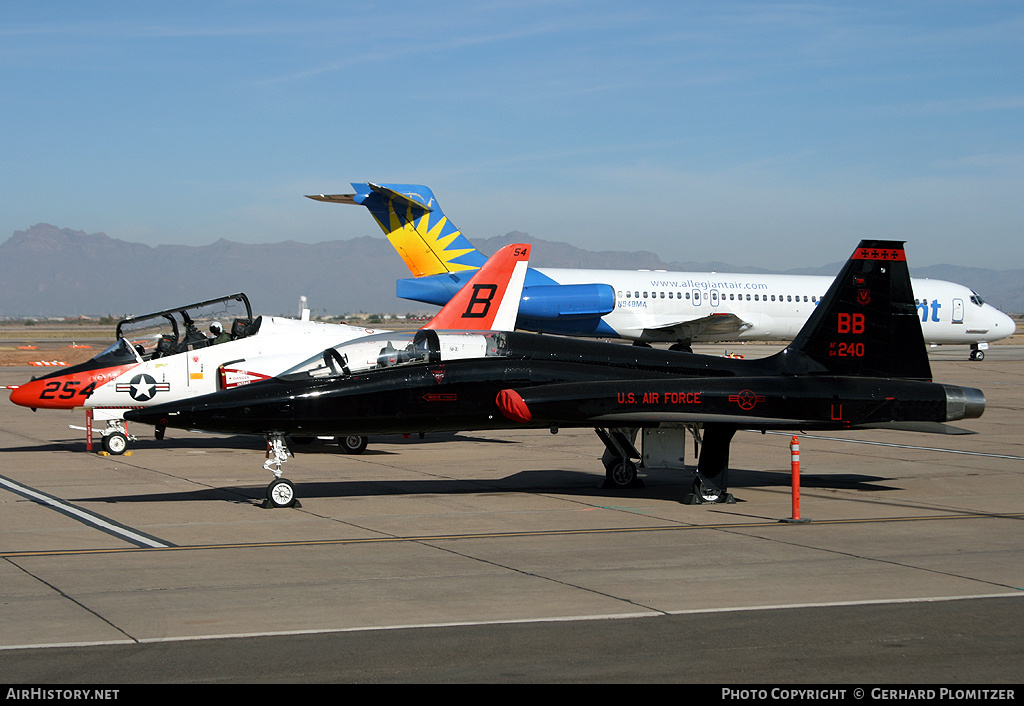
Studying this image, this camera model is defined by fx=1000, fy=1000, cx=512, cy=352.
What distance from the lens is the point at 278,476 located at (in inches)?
501

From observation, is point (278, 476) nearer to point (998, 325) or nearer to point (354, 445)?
point (354, 445)

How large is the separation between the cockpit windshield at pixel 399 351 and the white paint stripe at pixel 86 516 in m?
2.75

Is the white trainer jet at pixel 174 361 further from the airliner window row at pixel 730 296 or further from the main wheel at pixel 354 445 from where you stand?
the airliner window row at pixel 730 296

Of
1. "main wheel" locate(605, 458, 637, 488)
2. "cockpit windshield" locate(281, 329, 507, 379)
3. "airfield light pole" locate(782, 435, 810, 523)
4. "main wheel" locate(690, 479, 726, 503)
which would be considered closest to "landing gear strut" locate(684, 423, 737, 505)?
"main wheel" locate(690, 479, 726, 503)

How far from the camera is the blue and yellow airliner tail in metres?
33.4

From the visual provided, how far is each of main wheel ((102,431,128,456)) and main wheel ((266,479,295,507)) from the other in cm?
666

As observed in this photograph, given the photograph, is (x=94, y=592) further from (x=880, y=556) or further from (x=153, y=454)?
(x=153, y=454)

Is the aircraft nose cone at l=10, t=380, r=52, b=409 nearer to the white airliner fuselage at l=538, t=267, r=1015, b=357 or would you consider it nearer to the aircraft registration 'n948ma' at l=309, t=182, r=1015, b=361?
the aircraft registration 'n948ma' at l=309, t=182, r=1015, b=361

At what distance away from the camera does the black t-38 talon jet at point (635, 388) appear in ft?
41.1

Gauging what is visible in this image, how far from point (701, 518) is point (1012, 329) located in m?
37.8

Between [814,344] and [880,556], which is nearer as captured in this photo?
[880,556]

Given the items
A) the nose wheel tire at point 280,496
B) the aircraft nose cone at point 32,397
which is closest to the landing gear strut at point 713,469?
the nose wheel tire at point 280,496

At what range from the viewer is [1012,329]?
1741 inches
